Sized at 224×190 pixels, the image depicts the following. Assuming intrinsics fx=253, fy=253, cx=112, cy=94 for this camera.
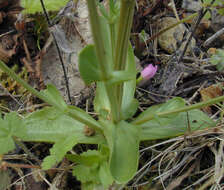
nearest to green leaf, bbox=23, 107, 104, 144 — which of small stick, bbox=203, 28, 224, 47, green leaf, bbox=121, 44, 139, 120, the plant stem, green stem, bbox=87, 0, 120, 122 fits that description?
green leaf, bbox=121, 44, 139, 120

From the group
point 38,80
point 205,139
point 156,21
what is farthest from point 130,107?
point 156,21

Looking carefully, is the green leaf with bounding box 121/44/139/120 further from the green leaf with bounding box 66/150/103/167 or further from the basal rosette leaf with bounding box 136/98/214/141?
the green leaf with bounding box 66/150/103/167

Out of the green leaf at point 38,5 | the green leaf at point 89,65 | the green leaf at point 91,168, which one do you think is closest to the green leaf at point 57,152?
the green leaf at point 91,168

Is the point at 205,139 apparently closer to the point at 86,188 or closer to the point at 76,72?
the point at 86,188

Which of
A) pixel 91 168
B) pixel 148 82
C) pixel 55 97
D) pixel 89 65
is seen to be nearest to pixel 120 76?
pixel 89 65

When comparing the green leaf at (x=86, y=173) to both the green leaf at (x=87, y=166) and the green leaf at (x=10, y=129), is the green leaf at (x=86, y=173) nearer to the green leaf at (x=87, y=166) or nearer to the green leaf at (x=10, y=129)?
the green leaf at (x=87, y=166)

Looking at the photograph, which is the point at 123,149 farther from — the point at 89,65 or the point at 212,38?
the point at 212,38
